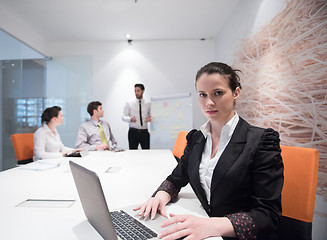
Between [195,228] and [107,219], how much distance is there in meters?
0.27

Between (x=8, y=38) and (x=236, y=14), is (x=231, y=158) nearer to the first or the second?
(x=236, y=14)

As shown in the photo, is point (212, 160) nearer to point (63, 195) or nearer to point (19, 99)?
point (63, 195)

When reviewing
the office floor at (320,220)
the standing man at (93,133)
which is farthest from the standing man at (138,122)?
the office floor at (320,220)

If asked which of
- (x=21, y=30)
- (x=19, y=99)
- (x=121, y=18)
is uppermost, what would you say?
(x=121, y=18)

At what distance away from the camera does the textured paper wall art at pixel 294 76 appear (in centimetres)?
186

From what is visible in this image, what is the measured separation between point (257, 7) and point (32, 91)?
4.87 m

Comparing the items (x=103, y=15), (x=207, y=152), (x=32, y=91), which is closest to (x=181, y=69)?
(x=103, y=15)

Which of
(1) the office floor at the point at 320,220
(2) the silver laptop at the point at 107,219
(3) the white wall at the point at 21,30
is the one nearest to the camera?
(2) the silver laptop at the point at 107,219

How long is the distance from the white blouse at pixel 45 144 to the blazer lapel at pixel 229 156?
212 centimetres

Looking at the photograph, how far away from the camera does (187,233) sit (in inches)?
25.0

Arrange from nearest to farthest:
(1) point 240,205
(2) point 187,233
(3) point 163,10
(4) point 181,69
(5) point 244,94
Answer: (2) point 187,233 < (1) point 240,205 < (5) point 244,94 < (3) point 163,10 < (4) point 181,69

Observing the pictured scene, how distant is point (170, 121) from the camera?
4.71 m

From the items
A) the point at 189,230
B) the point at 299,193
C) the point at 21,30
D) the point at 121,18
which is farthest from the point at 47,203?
the point at 21,30

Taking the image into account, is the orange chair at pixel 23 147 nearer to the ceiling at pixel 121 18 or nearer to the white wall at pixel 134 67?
the ceiling at pixel 121 18
